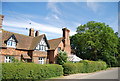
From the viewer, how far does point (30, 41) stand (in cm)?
2517

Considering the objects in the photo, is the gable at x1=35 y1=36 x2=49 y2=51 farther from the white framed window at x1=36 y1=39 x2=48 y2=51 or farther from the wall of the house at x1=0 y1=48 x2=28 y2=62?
the wall of the house at x1=0 y1=48 x2=28 y2=62

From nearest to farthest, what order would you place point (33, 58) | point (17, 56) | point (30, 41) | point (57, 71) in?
point (57, 71) < point (17, 56) < point (33, 58) < point (30, 41)

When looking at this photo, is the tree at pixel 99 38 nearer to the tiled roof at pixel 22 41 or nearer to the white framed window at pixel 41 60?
the white framed window at pixel 41 60

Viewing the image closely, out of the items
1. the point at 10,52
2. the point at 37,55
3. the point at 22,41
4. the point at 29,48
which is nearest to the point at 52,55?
the point at 37,55

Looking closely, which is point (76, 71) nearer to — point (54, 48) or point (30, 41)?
point (54, 48)

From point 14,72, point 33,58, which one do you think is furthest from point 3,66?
point 33,58

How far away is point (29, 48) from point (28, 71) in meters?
11.4

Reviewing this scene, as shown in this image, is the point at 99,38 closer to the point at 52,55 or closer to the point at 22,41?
the point at 52,55

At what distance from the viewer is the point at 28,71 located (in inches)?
474

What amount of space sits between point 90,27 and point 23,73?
28.9 m

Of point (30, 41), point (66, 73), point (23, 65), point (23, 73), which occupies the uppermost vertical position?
point (30, 41)

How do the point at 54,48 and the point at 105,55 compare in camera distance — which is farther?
the point at 105,55

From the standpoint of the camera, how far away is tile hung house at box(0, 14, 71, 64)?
19058 millimetres

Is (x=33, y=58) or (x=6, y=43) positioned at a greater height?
(x=6, y=43)
